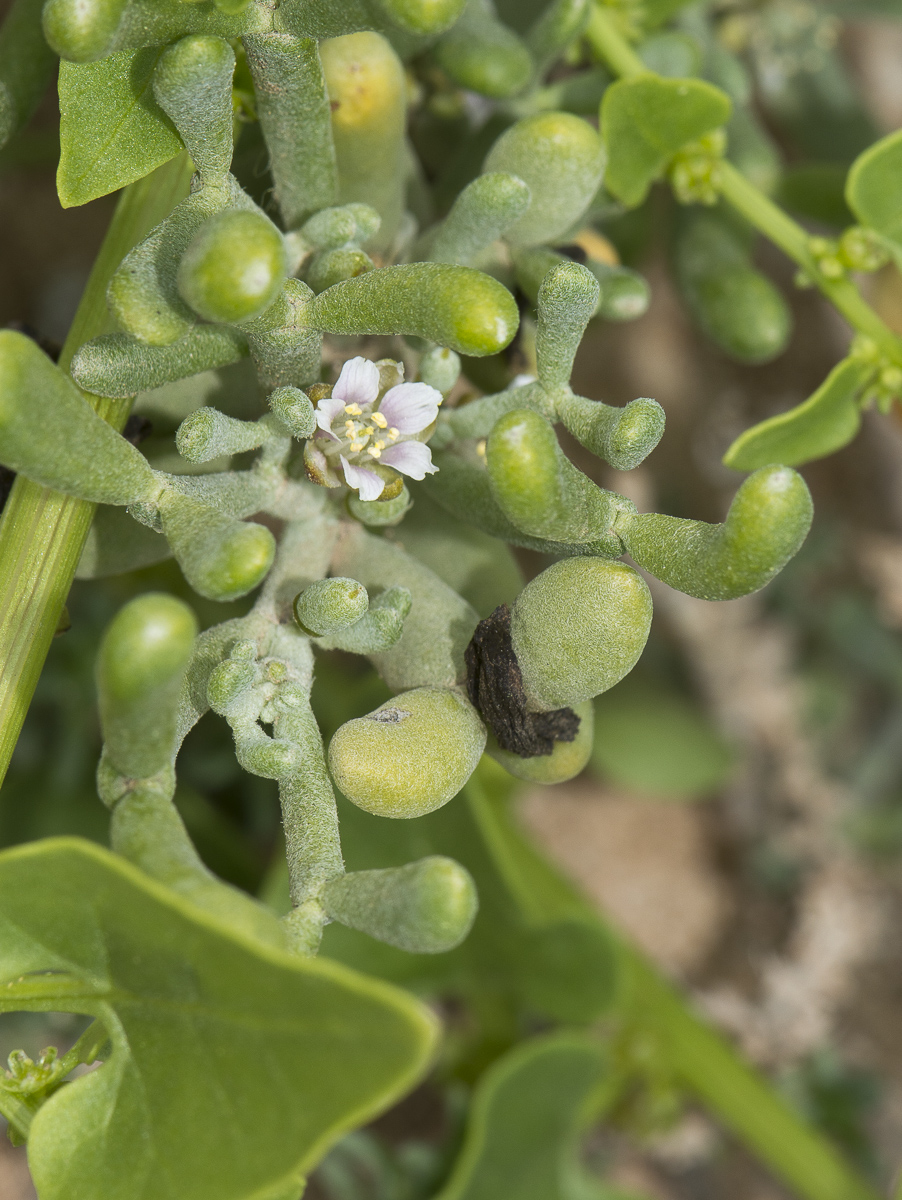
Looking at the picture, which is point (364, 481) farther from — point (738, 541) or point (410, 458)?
point (738, 541)

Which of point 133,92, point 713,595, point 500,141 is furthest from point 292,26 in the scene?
point 713,595

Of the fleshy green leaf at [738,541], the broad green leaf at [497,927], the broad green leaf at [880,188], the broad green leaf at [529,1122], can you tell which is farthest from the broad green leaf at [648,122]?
the broad green leaf at [529,1122]

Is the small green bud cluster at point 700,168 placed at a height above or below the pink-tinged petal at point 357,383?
above

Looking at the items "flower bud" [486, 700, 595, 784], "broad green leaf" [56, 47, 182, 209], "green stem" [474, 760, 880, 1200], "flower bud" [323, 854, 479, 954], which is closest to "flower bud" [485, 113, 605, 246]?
"broad green leaf" [56, 47, 182, 209]

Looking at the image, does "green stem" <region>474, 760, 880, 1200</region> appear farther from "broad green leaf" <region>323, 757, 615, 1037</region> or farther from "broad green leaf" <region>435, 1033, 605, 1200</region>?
"broad green leaf" <region>435, 1033, 605, 1200</region>

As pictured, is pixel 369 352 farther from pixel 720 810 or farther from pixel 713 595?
pixel 720 810

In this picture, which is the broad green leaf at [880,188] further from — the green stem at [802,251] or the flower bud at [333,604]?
the flower bud at [333,604]
